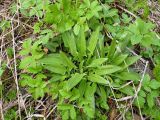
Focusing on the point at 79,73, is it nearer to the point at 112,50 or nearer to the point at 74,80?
the point at 74,80

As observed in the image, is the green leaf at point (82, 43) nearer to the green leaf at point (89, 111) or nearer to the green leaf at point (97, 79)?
the green leaf at point (97, 79)

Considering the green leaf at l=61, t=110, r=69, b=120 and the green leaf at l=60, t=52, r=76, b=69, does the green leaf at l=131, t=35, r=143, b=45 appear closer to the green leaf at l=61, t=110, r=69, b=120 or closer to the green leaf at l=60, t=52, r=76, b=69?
the green leaf at l=60, t=52, r=76, b=69

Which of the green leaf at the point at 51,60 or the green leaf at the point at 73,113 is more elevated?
the green leaf at the point at 51,60

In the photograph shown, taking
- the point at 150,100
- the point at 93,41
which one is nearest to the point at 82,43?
the point at 93,41

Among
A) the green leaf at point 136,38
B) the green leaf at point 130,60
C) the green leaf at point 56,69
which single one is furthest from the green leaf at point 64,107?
the green leaf at point 136,38

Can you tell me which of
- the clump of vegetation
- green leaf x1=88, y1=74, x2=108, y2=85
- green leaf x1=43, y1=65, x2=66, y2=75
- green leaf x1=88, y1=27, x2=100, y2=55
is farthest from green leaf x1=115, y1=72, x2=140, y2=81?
green leaf x1=43, y1=65, x2=66, y2=75

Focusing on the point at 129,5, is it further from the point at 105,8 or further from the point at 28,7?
the point at 28,7
